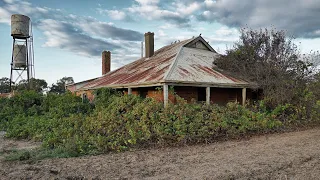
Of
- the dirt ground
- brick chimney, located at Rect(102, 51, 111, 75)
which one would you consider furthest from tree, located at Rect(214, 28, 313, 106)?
brick chimney, located at Rect(102, 51, 111, 75)

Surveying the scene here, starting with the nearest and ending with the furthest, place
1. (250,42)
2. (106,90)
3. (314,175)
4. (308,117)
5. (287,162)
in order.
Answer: (314,175) < (287,162) < (308,117) < (106,90) < (250,42)

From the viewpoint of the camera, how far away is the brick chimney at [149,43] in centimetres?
1861

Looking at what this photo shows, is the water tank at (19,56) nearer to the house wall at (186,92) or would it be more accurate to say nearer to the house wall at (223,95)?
the house wall at (186,92)

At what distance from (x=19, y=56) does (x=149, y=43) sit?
51.5ft

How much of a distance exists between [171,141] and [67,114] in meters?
7.17

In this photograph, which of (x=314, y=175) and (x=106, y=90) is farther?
(x=106, y=90)

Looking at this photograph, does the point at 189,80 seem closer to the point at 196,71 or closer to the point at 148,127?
the point at 196,71

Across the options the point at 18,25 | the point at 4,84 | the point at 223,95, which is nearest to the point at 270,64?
the point at 223,95

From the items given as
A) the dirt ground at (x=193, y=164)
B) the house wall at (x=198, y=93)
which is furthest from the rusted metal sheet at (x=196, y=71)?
the dirt ground at (x=193, y=164)

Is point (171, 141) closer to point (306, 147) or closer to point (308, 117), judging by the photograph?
point (306, 147)

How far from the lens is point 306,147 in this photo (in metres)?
7.48

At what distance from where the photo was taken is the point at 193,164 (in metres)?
6.00

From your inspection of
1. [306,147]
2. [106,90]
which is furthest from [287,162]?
[106,90]

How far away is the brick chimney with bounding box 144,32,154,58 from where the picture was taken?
1861cm
